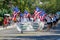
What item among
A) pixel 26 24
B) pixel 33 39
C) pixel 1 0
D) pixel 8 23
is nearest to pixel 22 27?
pixel 26 24

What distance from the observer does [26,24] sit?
21188 millimetres

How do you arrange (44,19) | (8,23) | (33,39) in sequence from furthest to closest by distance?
(8,23) < (44,19) < (33,39)

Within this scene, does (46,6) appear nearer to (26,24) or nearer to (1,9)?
(1,9)

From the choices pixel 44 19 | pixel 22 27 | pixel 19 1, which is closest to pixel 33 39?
pixel 22 27

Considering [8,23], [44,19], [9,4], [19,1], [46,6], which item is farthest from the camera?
[46,6]

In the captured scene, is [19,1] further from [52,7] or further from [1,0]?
[52,7]

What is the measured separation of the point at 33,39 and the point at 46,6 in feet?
139

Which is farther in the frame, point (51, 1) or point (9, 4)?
point (51, 1)

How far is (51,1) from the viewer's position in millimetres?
60312

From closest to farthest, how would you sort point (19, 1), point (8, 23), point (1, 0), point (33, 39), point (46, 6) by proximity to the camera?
point (33, 39) → point (8, 23) → point (1, 0) → point (19, 1) → point (46, 6)

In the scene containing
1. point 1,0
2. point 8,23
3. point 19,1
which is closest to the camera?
point 8,23

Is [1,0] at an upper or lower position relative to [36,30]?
upper

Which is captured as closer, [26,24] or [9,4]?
[26,24]

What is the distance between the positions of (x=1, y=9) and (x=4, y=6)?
2.67 feet
